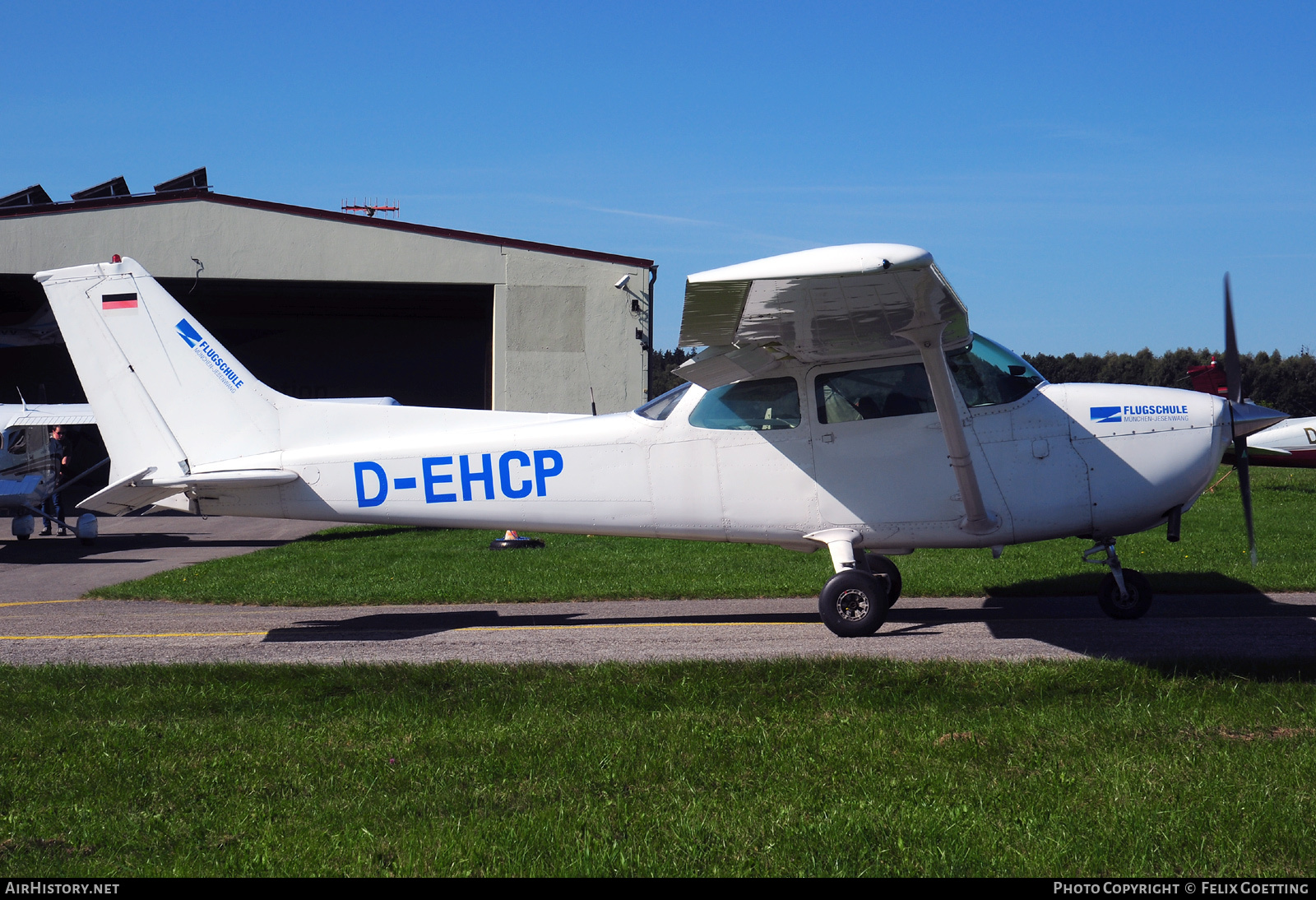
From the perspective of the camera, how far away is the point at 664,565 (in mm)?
12531

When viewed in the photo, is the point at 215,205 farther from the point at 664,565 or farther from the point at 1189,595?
the point at 1189,595

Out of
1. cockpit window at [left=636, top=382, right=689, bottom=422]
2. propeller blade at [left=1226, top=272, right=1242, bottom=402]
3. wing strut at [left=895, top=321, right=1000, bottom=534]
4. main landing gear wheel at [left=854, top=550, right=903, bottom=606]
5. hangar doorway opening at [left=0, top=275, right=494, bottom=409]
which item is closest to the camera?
wing strut at [left=895, top=321, right=1000, bottom=534]

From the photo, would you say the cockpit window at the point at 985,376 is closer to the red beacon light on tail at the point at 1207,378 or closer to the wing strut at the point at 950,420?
the wing strut at the point at 950,420

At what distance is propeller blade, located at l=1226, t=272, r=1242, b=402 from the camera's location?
775cm

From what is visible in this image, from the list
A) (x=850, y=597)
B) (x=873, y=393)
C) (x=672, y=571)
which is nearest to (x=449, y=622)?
(x=672, y=571)

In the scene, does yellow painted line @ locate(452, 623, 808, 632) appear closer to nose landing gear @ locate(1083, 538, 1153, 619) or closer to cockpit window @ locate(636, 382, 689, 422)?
cockpit window @ locate(636, 382, 689, 422)

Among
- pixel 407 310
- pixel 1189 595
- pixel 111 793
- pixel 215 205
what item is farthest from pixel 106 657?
pixel 407 310

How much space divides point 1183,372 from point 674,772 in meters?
54.1

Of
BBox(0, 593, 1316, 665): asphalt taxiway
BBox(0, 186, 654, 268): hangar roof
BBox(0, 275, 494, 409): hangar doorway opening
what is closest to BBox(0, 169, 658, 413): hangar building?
BBox(0, 186, 654, 268): hangar roof

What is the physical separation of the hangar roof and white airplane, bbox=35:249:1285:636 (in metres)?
17.9

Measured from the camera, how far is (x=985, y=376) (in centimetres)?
795

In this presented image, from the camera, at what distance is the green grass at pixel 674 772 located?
3.58 m

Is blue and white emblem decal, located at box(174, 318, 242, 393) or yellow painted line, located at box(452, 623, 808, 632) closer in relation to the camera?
yellow painted line, located at box(452, 623, 808, 632)

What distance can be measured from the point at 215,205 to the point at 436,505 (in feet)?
68.5
